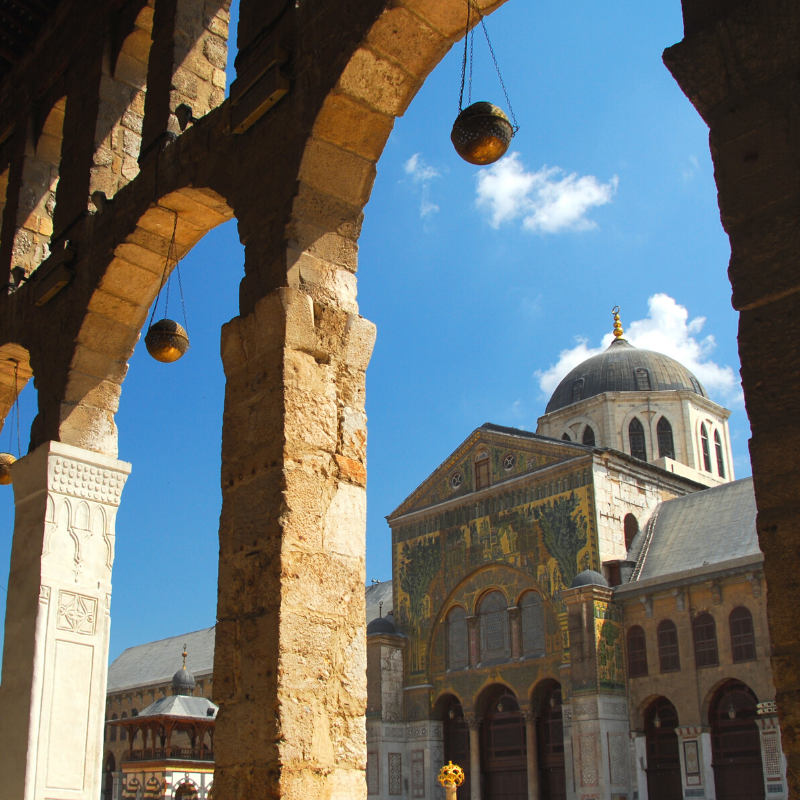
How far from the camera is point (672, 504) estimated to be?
25219mm

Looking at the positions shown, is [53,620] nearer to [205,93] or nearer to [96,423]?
[96,423]

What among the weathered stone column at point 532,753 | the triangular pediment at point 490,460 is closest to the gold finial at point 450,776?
the weathered stone column at point 532,753

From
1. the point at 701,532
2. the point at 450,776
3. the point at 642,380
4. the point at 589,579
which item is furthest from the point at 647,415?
the point at 450,776

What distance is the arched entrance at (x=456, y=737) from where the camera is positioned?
23891 millimetres

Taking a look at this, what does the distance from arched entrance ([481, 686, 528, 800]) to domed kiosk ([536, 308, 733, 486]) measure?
8510 millimetres

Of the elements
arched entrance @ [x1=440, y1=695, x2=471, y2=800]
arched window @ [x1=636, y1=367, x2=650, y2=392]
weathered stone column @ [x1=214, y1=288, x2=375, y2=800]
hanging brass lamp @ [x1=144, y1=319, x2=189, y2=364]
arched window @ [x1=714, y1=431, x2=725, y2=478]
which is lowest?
arched entrance @ [x1=440, y1=695, x2=471, y2=800]

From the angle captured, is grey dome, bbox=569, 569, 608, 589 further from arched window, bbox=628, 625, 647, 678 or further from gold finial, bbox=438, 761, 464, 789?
gold finial, bbox=438, 761, 464, 789

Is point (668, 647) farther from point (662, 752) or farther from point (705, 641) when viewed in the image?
point (662, 752)

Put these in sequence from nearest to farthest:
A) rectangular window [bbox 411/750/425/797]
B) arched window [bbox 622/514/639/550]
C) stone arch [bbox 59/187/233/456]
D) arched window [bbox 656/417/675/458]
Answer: stone arch [bbox 59/187/233/456]
arched window [bbox 622/514/639/550]
rectangular window [bbox 411/750/425/797]
arched window [bbox 656/417/675/458]

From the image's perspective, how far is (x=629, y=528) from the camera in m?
24.3

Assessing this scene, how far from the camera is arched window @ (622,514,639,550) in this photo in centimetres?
2400

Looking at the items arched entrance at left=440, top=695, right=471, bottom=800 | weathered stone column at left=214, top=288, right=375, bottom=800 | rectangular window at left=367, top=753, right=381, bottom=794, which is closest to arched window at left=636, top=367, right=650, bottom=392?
arched entrance at left=440, top=695, right=471, bottom=800

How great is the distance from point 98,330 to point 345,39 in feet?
10.3

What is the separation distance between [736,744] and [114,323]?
17114mm
